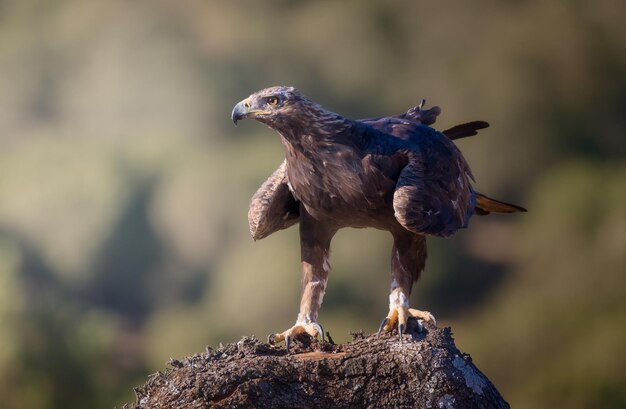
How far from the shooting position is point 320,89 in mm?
5770

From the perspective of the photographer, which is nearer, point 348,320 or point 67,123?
point 348,320

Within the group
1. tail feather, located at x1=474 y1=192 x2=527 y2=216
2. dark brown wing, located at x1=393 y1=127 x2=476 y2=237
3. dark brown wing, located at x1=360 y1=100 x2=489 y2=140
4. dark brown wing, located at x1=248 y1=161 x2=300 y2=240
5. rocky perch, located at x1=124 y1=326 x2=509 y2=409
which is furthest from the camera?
tail feather, located at x1=474 y1=192 x2=527 y2=216

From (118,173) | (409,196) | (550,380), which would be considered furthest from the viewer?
A: (118,173)

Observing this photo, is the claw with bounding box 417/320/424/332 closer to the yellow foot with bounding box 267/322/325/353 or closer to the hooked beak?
the yellow foot with bounding box 267/322/325/353

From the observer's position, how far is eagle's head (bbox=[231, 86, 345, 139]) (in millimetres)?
3256

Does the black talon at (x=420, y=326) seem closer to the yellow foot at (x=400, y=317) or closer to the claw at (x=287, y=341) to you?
the yellow foot at (x=400, y=317)

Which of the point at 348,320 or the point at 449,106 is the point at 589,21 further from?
the point at 348,320

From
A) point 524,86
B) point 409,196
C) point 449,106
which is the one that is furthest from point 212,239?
point 409,196

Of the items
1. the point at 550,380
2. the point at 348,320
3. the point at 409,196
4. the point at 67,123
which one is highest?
Answer: the point at 67,123

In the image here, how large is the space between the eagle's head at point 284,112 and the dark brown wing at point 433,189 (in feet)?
1.28

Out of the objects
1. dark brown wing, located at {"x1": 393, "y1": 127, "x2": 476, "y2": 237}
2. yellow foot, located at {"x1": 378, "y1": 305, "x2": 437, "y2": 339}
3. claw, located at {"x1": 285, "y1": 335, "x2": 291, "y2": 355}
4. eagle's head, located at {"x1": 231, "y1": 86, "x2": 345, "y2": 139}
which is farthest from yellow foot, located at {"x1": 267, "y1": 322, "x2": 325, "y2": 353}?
eagle's head, located at {"x1": 231, "y1": 86, "x2": 345, "y2": 139}

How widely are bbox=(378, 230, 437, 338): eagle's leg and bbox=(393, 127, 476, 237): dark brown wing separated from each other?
21 centimetres

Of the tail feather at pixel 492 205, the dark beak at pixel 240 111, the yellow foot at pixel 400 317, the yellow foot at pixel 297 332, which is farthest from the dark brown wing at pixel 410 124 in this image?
the yellow foot at pixel 297 332

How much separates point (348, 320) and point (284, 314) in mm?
423
